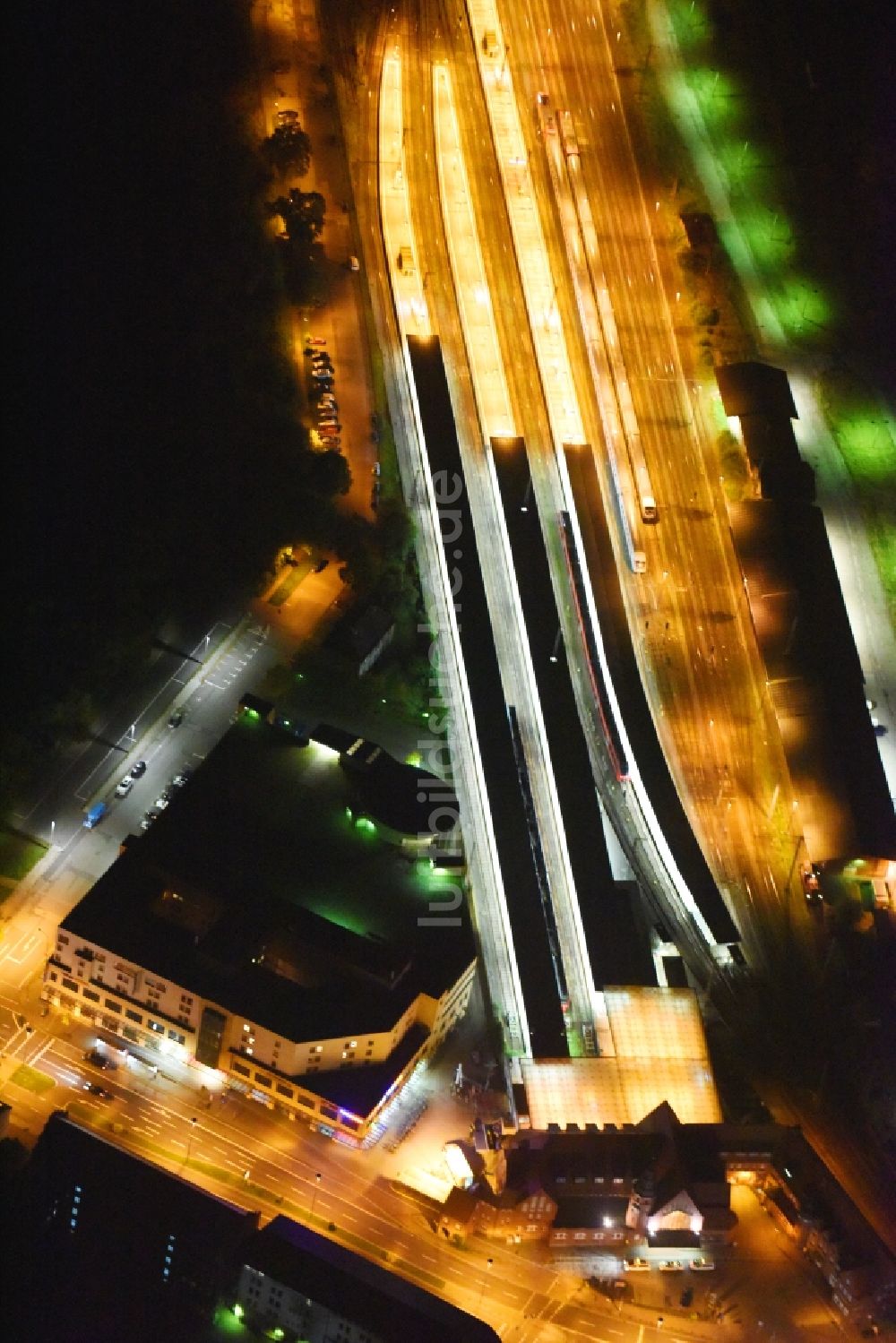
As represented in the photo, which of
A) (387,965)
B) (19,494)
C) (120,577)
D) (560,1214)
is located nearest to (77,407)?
(19,494)

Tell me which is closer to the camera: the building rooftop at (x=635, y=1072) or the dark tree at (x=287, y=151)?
the building rooftop at (x=635, y=1072)

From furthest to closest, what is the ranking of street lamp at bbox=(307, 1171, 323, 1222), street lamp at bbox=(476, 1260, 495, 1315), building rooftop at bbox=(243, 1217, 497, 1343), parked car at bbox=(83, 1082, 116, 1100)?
1. parked car at bbox=(83, 1082, 116, 1100)
2. street lamp at bbox=(307, 1171, 323, 1222)
3. street lamp at bbox=(476, 1260, 495, 1315)
4. building rooftop at bbox=(243, 1217, 497, 1343)

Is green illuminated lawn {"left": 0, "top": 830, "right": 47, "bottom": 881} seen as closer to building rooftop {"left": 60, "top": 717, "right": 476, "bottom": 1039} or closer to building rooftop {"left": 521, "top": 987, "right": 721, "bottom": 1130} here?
building rooftop {"left": 60, "top": 717, "right": 476, "bottom": 1039}

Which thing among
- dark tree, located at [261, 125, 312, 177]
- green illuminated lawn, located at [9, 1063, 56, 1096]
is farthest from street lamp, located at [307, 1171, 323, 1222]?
dark tree, located at [261, 125, 312, 177]

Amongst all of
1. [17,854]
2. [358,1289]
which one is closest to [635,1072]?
[358,1289]

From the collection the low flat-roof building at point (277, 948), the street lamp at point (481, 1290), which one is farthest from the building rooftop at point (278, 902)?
the street lamp at point (481, 1290)

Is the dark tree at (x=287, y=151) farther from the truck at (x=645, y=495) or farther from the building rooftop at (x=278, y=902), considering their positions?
the building rooftop at (x=278, y=902)

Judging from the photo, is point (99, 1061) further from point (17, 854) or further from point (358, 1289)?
point (358, 1289)

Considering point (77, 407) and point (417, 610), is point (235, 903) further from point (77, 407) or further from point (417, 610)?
point (77, 407)
